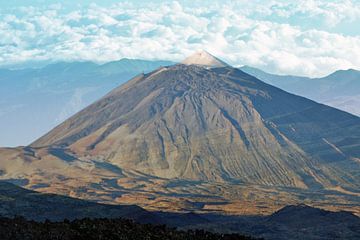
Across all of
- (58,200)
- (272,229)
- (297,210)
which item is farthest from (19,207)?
(297,210)

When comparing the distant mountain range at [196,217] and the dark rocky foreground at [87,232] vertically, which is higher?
the distant mountain range at [196,217]

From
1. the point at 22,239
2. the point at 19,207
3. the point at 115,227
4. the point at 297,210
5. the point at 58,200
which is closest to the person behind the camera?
the point at 22,239

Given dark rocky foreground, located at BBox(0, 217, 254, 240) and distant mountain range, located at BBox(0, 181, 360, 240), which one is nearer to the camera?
dark rocky foreground, located at BBox(0, 217, 254, 240)

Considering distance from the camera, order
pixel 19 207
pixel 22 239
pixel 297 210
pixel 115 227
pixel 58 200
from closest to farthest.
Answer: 1. pixel 22 239
2. pixel 115 227
3. pixel 19 207
4. pixel 58 200
5. pixel 297 210

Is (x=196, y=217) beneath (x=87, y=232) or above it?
above

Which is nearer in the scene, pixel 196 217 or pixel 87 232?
pixel 87 232

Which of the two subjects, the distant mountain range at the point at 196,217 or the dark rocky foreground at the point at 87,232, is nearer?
the dark rocky foreground at the point at 87,232

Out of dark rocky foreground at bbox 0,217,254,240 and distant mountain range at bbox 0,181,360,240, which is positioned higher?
distant mountain range at bbox 0,181,360,240

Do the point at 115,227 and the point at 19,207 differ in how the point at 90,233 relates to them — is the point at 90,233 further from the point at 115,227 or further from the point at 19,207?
the point at 19,207
